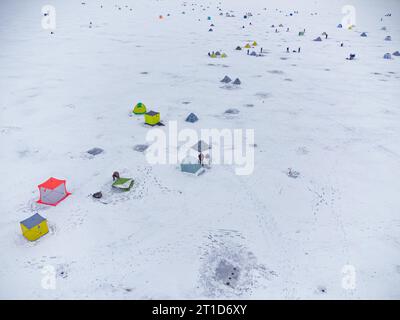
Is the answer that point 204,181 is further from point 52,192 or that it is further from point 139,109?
point 139,109

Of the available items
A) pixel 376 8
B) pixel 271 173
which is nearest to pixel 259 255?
pixel 271 173

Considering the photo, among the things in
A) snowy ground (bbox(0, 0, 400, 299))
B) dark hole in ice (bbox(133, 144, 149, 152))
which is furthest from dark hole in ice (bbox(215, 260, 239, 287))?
→ dark hole in ice (bbox(133, 144, 149, 152))

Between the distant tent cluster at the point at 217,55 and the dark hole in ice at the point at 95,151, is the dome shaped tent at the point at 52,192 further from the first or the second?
the distant tent cluster at the point at 217,55

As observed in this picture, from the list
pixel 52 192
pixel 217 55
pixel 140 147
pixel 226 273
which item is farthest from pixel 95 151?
pixel 217 55

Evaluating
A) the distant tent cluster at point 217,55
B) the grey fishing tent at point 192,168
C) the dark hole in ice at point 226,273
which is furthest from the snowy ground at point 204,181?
the distant tent cluster at point 217,55

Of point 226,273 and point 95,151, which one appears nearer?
point 226,273

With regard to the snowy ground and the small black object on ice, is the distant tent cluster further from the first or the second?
the small black object on ice
